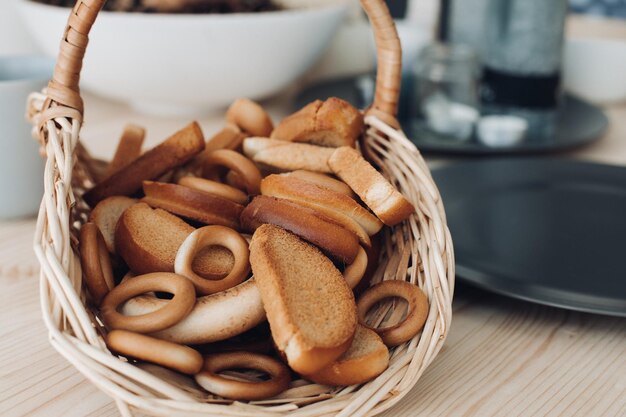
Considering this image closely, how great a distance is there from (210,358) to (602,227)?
1.55 ft

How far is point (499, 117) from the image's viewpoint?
1.10 m

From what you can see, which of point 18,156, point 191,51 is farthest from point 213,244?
point 191,51

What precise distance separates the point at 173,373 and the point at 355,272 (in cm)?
16

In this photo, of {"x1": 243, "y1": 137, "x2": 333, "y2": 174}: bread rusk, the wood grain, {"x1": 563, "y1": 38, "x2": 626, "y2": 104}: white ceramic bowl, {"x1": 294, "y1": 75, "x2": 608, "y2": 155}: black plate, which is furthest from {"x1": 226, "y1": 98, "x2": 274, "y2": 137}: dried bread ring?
{"x1": 563, "y1": 38, "x2": 626, "y2": 104}: white ceramic bowl

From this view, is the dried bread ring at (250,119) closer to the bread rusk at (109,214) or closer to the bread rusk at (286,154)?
the bread rusk at (286,154)

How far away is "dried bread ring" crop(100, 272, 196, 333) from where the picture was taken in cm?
45

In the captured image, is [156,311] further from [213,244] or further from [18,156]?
[18,156]

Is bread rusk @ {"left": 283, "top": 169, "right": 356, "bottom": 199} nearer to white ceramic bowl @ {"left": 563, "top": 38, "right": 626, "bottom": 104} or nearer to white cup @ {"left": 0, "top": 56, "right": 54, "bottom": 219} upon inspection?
Result: white cup @ {"left": 0, "top": 56, "right": 54, "bottom": 219}

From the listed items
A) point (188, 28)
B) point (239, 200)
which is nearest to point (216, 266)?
point (239, 200)

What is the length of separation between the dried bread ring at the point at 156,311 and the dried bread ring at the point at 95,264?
0.03ft

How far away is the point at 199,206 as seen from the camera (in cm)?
56

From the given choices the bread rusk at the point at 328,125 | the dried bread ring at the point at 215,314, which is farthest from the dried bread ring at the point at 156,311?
the bread rusk at the point at 328,125

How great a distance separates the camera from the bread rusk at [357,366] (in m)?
0.45

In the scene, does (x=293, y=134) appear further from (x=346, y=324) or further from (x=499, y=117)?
(x=499, y=117)
